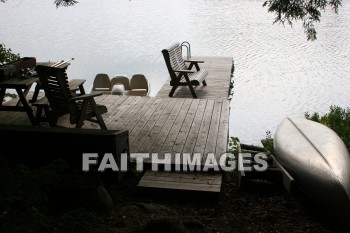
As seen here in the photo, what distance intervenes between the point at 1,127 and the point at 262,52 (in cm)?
1913

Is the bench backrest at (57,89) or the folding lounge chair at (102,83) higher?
the bench backrest at (57,89)

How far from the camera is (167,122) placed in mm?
7684

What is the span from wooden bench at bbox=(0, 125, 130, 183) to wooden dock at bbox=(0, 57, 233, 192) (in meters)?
0.79

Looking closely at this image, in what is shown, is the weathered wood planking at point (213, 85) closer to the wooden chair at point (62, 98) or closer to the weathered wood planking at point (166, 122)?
the weathered wood planking at point (166, 122)

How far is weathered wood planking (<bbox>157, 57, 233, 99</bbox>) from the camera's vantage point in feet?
35.4

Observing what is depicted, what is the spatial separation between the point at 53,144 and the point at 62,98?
1.58 meters

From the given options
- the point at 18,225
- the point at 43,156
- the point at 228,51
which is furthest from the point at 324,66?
the point at 18,225

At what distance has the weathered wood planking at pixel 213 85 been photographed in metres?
10.8

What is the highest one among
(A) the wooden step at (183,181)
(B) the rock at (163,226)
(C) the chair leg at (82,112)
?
(C) the chair leg at (82,112)

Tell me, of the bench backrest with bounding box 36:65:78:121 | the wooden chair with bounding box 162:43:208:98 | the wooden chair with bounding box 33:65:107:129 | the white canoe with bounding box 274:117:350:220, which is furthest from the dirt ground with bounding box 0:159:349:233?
the wooden chair with bounding box 162:43:208:98

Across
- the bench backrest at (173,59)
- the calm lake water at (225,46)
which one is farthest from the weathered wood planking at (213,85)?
the calm lake water at (225,46)

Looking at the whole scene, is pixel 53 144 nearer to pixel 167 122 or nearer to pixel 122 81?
pixel 167 122

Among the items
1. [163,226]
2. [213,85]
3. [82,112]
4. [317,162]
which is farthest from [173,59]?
[163,226]

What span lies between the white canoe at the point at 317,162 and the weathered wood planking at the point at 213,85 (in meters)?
3.32
